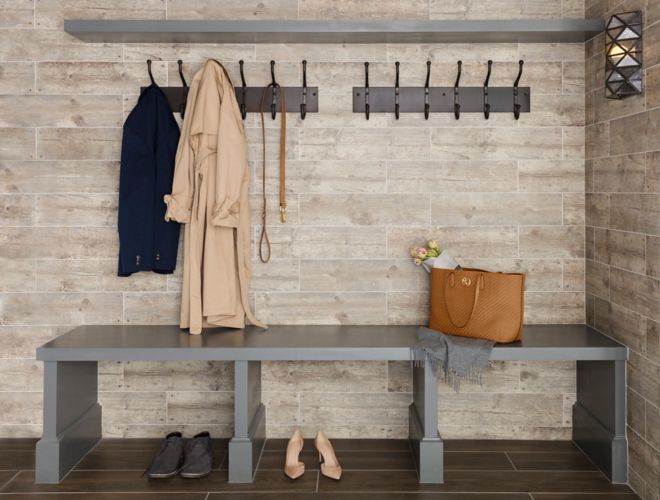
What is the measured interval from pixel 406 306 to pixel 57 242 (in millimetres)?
1820

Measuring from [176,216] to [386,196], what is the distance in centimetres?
105

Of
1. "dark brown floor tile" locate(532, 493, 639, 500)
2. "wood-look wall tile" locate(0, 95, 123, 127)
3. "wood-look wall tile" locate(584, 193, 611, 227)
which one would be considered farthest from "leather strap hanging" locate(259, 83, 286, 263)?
"dark brown floor tile" locate(532, 493, 639, 500)

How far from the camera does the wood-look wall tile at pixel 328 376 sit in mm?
3305

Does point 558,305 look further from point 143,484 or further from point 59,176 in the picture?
point 59,176

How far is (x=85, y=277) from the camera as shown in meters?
3.29

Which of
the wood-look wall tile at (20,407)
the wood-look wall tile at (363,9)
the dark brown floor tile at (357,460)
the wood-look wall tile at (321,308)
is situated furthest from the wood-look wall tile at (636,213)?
the wood-look wall tile at (20,407)

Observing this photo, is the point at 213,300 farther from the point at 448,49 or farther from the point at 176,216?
the point at 448,49

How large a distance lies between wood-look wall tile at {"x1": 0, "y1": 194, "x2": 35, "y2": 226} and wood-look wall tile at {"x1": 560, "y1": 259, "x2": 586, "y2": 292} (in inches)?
108

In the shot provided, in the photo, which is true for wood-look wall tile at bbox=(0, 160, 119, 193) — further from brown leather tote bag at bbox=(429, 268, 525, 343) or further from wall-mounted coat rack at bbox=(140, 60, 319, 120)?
brown leather tote bag at bbox=(429, 268, 525, 343)

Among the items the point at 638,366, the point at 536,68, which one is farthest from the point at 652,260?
the point at 536,68

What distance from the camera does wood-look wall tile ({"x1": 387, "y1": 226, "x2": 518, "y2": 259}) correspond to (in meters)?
3.26

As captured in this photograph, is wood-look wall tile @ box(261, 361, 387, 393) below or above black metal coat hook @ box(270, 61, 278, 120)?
below

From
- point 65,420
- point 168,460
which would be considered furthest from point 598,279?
point 65,420

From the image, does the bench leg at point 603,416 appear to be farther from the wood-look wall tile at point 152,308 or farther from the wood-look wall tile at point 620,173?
the wood-look wall tile at point 152,308
